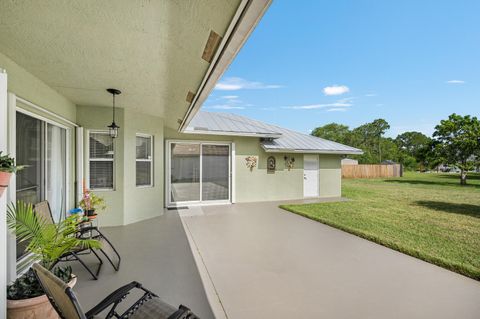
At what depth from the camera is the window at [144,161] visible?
6355 mm

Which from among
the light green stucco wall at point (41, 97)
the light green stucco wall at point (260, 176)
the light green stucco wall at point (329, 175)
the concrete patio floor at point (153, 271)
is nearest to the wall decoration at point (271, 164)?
the light green stucco wall at point (260, 176)

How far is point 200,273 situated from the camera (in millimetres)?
3344

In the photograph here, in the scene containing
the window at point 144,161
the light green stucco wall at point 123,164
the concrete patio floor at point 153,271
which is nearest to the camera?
the concrete patio floor at point 153,271

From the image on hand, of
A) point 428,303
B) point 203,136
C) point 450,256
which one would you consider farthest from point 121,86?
point 450,256

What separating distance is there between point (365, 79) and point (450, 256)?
18.4 m

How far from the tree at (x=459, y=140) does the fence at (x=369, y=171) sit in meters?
5.24

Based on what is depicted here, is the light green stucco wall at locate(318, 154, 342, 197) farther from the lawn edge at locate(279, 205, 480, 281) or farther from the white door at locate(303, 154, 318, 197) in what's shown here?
the lawn edge at locate(279, 205, 480, 281)

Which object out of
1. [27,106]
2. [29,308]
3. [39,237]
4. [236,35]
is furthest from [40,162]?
[236,35]

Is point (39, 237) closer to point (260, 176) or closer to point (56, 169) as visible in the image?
Result: point (56, 169)

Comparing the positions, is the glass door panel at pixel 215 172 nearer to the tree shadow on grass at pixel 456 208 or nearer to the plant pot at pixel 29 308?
the plant pot at pixel 29 308

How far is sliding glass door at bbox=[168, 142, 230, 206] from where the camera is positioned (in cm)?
834

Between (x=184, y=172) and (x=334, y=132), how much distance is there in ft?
160

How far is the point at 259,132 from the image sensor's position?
29.3ft

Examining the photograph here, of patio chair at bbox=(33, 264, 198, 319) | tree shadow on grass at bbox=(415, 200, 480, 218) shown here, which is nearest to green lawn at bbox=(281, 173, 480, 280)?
tree shadow on grass at bbox=(415, 200, 480, 218)
